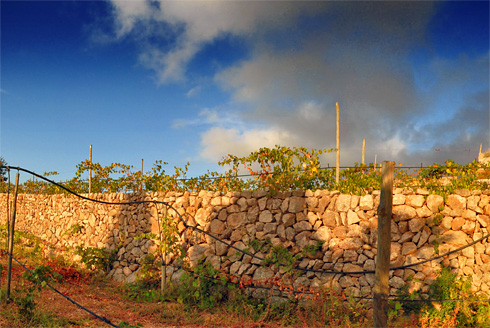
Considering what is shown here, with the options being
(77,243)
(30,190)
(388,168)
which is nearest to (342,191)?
(388,168)

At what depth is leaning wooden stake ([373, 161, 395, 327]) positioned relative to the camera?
15.0ft

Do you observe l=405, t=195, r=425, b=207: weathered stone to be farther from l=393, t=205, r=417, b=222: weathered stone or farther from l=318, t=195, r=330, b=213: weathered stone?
l=318, t=195, r=330, b=213: weathered stone

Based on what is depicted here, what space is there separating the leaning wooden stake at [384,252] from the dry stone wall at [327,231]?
2.26 m

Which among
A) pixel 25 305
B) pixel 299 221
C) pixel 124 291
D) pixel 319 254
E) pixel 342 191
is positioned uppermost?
pixel 342 191

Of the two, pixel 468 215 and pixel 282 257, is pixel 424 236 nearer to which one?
pixel 468 215

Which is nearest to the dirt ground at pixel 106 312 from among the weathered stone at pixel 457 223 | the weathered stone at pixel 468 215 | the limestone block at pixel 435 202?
the limestone block at pixel 435 202

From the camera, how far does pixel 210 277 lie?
7684mm

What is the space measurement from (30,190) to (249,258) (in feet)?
42.9

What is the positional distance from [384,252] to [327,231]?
2603 mm

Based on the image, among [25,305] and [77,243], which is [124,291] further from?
[77,243]

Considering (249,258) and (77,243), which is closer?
(249,258)

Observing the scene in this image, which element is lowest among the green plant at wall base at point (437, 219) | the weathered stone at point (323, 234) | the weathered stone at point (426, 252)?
the weathered stone at point (426, 252)

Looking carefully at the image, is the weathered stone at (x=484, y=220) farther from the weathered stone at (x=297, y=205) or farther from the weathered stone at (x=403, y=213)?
the weathered stone at (x=297, y=205)

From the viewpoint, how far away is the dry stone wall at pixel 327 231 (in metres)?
6.46
